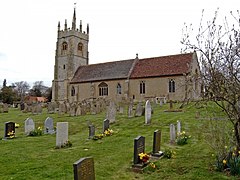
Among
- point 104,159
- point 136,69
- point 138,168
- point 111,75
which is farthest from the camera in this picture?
point 111,75

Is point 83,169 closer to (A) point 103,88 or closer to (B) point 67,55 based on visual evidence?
(A) point 103,88

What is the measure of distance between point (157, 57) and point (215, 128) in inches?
1417

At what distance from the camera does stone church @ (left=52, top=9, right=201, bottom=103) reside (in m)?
38.0

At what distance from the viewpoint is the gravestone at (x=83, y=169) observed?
4.37 meters

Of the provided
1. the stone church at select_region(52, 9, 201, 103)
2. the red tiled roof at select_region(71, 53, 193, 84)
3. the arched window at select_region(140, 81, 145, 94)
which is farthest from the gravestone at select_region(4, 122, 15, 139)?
the arched window at select_region(140, 81, 145, 94)

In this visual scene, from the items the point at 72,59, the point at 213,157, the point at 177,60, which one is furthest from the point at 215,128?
the point at 72,59

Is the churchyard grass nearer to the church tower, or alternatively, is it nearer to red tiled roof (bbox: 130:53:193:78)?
red tiled roof (bbox: 130:53:193:78)

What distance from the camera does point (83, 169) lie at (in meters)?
4.55

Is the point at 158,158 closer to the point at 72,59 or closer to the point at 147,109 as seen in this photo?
the point at 147,109

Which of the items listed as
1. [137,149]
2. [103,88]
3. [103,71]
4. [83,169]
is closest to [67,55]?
[103,71]

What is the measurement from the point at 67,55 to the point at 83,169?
50.6 m

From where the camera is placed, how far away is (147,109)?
14852 mm

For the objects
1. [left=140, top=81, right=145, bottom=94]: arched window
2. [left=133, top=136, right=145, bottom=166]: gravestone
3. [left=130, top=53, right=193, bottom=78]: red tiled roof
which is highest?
[left=130, top=53, right=193, bottom=78]: red tiled roof

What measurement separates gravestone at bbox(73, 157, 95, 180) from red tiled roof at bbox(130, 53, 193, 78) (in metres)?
33.1
